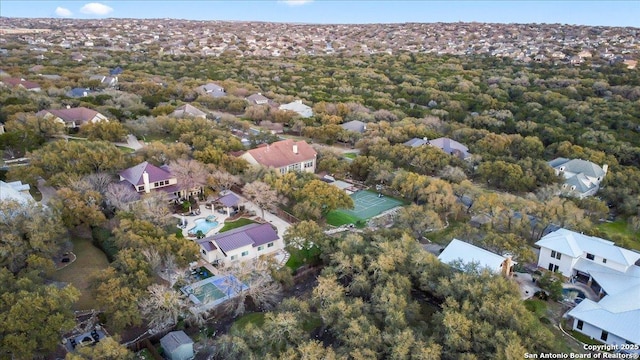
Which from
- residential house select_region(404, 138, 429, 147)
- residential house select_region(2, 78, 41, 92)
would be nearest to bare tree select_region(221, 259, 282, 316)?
residential house select_region(404, 138, 429, 147)

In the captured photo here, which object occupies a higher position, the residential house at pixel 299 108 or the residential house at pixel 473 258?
the residential house at pixel 299 108

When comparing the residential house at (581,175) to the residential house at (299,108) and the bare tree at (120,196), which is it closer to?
the residential house at (299,108)

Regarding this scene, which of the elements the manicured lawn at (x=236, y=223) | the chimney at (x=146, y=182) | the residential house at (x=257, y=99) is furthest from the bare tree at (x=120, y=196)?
the residential house at (x=257, y=99)

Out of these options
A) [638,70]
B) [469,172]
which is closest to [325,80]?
[469,172]

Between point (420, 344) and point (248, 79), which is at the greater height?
point (248, 79)

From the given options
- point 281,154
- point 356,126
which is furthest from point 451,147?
point 281,154

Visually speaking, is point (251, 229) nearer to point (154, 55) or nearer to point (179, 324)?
point (179, 324)

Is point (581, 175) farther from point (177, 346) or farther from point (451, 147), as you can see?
point (177, 346)
